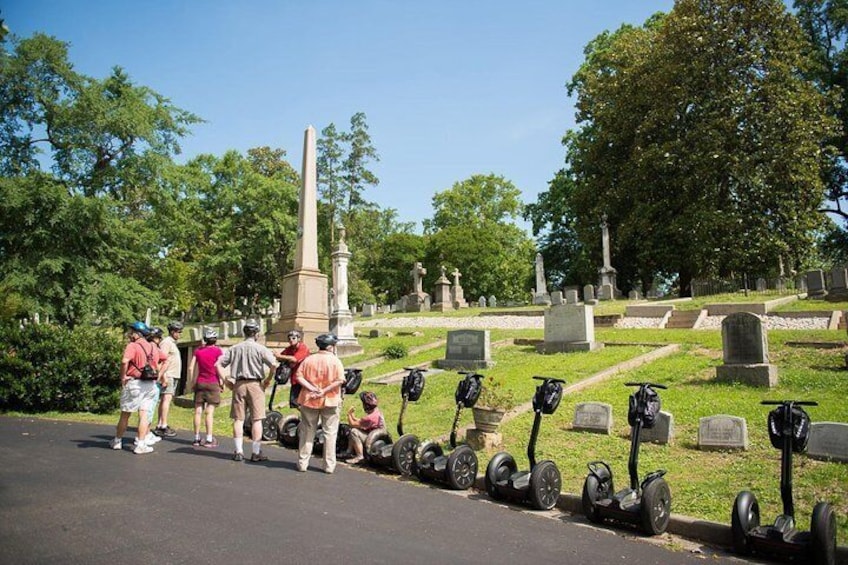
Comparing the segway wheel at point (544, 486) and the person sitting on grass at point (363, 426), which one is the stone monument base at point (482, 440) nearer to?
the person sitting on grass at point (363, 426)

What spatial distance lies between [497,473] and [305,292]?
1511cm

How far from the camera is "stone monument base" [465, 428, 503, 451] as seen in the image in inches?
324

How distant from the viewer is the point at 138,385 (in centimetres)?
784

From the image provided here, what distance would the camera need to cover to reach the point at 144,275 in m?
27.3

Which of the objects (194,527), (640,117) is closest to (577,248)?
(640,117)

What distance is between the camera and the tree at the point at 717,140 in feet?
87.6

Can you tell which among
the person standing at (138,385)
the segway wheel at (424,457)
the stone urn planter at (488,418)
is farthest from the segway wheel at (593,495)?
the person standing at (138,385)

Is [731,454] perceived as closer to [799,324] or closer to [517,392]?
[517,392]

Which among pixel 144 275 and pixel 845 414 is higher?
pixel 144 275

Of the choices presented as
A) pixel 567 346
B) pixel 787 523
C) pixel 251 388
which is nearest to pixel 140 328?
pixel 251 388

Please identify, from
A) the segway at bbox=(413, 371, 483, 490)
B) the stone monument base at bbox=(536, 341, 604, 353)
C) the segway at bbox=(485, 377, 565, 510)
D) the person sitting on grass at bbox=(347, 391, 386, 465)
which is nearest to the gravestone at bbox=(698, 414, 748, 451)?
the segway at bbox=(485, 377, 565, 510)

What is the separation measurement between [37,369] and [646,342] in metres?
14.8

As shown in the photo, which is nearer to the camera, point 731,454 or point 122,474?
point 122,474

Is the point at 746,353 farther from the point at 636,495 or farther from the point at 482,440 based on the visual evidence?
the point at 636,495
